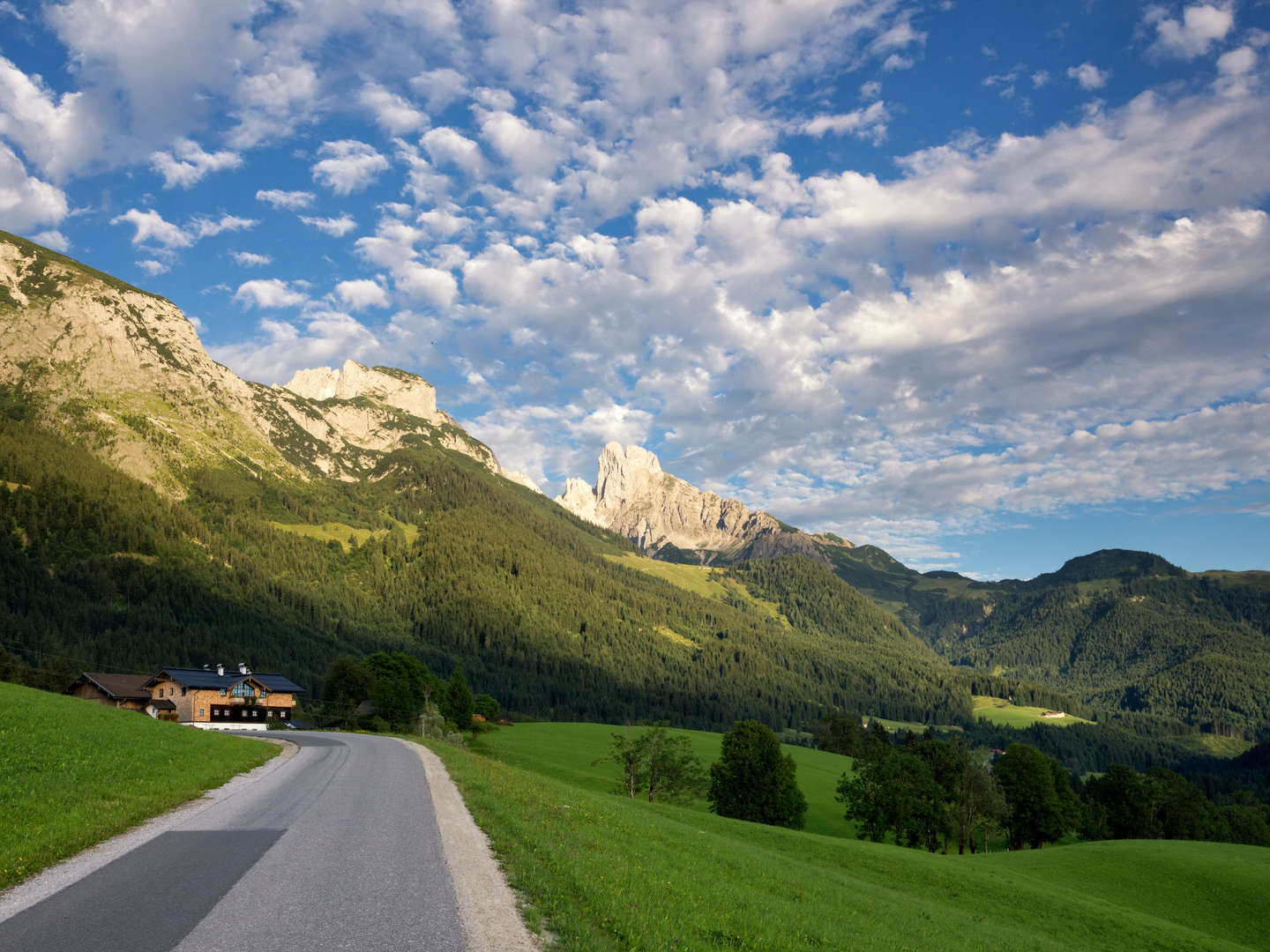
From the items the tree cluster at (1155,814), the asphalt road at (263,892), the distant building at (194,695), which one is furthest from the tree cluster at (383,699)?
the tree cluster at (1155,814)

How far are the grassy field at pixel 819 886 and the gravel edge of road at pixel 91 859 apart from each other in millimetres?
8436

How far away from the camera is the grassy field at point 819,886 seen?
13727mm

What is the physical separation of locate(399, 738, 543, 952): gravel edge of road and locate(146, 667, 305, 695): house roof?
103m

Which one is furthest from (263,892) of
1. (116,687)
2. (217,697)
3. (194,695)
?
(116,687)

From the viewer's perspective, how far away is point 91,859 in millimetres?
14164

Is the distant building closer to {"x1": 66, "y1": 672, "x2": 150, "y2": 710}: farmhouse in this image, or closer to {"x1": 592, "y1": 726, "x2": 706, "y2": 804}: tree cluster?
{"x1": 66, "y1": 672, "x2": 150, "y2": 710}: farmhouse

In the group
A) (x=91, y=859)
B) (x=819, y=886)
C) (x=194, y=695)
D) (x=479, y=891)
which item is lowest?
(x=194, y=695)

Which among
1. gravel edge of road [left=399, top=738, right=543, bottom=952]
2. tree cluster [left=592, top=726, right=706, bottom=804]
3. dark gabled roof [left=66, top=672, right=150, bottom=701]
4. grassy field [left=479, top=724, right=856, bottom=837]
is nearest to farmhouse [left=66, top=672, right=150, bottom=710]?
dark gabled roof [left=66, top=672, right=150, bottom=701]

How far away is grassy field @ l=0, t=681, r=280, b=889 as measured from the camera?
15.0 metres

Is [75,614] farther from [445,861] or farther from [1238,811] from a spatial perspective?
[1238,811]

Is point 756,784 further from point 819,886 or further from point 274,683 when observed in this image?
point 274,683

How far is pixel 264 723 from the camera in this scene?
350 ft

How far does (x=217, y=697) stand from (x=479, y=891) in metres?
114

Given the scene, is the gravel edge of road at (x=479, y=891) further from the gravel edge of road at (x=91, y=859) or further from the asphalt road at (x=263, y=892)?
the gravel edge of road at (x=91, y=859)
